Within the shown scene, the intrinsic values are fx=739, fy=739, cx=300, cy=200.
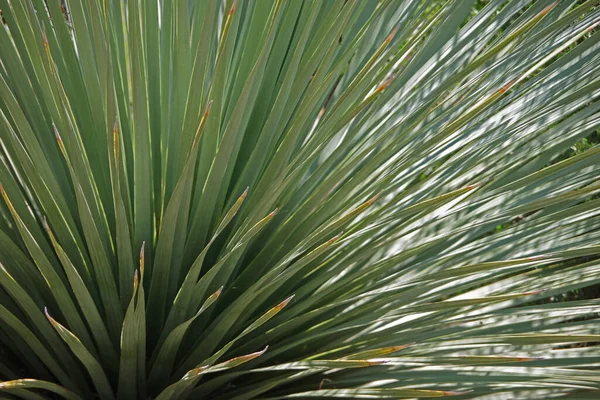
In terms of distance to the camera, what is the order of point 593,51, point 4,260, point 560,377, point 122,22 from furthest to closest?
point 593,51 → point 122,22 → point 4,260 → point 560,377

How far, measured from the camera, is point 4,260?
48.5 inches

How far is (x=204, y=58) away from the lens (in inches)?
45.3

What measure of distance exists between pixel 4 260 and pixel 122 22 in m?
0.49

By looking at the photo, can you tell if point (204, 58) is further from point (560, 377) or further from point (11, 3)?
point (560, 377)

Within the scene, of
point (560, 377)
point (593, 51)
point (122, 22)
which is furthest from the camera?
point (593, 51)

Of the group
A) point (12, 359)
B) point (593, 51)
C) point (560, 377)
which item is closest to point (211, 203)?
point (12, 359)

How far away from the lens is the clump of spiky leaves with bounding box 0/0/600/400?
1.13 m

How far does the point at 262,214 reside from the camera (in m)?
1.19

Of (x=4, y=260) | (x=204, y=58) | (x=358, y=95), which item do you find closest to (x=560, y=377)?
(x=358, y=95)

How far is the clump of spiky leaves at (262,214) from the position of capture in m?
1.13

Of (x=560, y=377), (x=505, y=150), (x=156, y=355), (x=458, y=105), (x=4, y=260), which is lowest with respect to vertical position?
(x=560, y=377)

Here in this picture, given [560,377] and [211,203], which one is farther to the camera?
[211,203]

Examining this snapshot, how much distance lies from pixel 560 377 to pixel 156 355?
655mm

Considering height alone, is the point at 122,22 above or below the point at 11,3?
above
